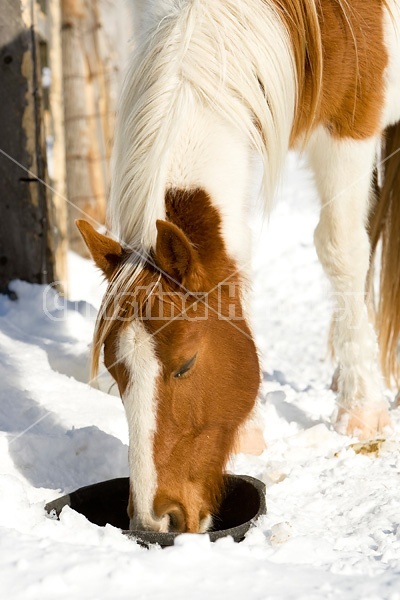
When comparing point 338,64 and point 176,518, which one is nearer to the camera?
point 176,518

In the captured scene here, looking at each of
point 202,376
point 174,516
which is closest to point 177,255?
point 202,376

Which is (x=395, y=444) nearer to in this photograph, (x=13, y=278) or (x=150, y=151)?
(x=150, y=151)

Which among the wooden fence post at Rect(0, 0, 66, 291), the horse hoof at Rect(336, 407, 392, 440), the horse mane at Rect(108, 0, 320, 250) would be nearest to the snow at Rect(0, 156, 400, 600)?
the horse hoof at Rect(336, 407, 392, 440)

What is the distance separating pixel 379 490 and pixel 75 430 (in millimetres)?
1079

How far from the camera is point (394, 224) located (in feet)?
12.6

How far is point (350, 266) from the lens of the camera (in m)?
3.21

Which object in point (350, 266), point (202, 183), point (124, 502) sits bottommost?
point (124, 502)

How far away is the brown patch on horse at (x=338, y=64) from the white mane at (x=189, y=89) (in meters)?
0.13

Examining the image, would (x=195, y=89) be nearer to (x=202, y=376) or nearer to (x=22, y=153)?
(x=202, y=376)

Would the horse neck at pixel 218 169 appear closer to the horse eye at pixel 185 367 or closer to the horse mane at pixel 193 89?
the horse mane at pixel 193 89

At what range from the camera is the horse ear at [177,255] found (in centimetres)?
202

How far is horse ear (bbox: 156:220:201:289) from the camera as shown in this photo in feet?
6.63

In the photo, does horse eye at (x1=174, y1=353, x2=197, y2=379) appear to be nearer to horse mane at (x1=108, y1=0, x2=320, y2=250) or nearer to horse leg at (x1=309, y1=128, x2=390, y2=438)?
horse mane at (x1=108, y1=0, x2=320, y2=250)

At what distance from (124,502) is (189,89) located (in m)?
1.30
